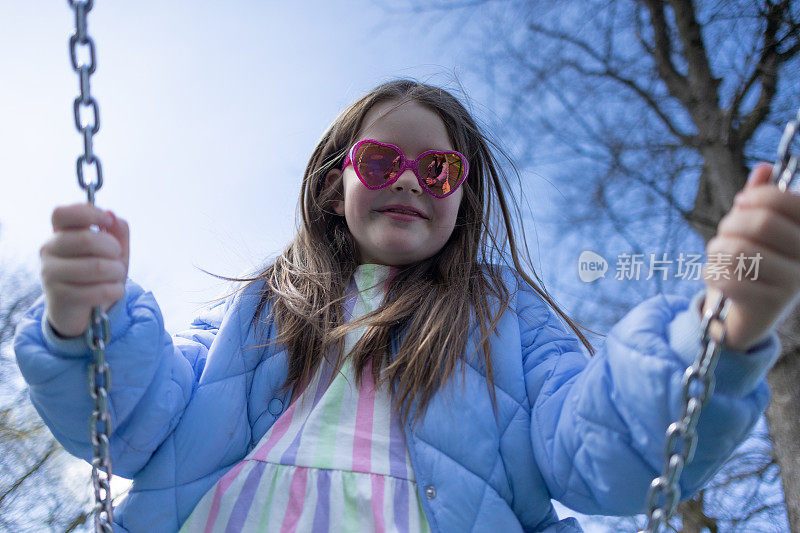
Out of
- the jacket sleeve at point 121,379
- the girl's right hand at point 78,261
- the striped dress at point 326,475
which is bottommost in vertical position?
the striped dress at point 326,475

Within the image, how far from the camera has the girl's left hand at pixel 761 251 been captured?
23.8 inches

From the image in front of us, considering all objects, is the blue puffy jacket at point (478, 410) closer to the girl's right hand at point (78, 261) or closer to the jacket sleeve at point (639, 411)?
the jacket sleeve at point (639, 411)

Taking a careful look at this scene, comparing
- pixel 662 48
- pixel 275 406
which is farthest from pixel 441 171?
pixel 662 48

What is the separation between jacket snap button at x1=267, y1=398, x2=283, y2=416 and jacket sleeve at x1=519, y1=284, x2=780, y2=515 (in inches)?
19.6

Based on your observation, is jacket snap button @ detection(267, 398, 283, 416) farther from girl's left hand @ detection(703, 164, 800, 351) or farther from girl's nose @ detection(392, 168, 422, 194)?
girl's left hand @ detection(703, 164, 800, 351)

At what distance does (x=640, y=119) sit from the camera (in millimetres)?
3572

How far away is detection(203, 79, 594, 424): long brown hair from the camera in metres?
1.12

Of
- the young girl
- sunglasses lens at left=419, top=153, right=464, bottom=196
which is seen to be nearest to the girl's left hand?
the young girl

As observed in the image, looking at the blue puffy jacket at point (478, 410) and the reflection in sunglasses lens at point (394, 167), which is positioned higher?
the reflection in sunglasses lens at point (394, 167)

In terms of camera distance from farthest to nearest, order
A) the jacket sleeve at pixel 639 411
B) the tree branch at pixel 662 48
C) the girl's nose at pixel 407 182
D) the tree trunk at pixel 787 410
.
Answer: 1. the tree branch at pixel 662 48
2. the tree trunk at pixel 787 410
3. the girl's nose at pixel 407 182
4. the jacket sleeve at pixel 639 411

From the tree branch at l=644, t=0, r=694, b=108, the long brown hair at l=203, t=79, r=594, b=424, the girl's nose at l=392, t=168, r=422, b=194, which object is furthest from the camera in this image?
the tree branch at l=644, t=0, r=694, b=108

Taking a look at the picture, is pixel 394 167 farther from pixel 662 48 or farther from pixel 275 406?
pixel 662 48

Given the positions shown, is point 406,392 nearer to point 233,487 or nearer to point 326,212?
point 233,487

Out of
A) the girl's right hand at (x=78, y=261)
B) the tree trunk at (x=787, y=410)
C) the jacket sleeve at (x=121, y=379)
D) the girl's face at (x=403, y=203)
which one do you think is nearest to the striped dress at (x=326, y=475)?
the jacket sleeve at (x=121, y=379)
